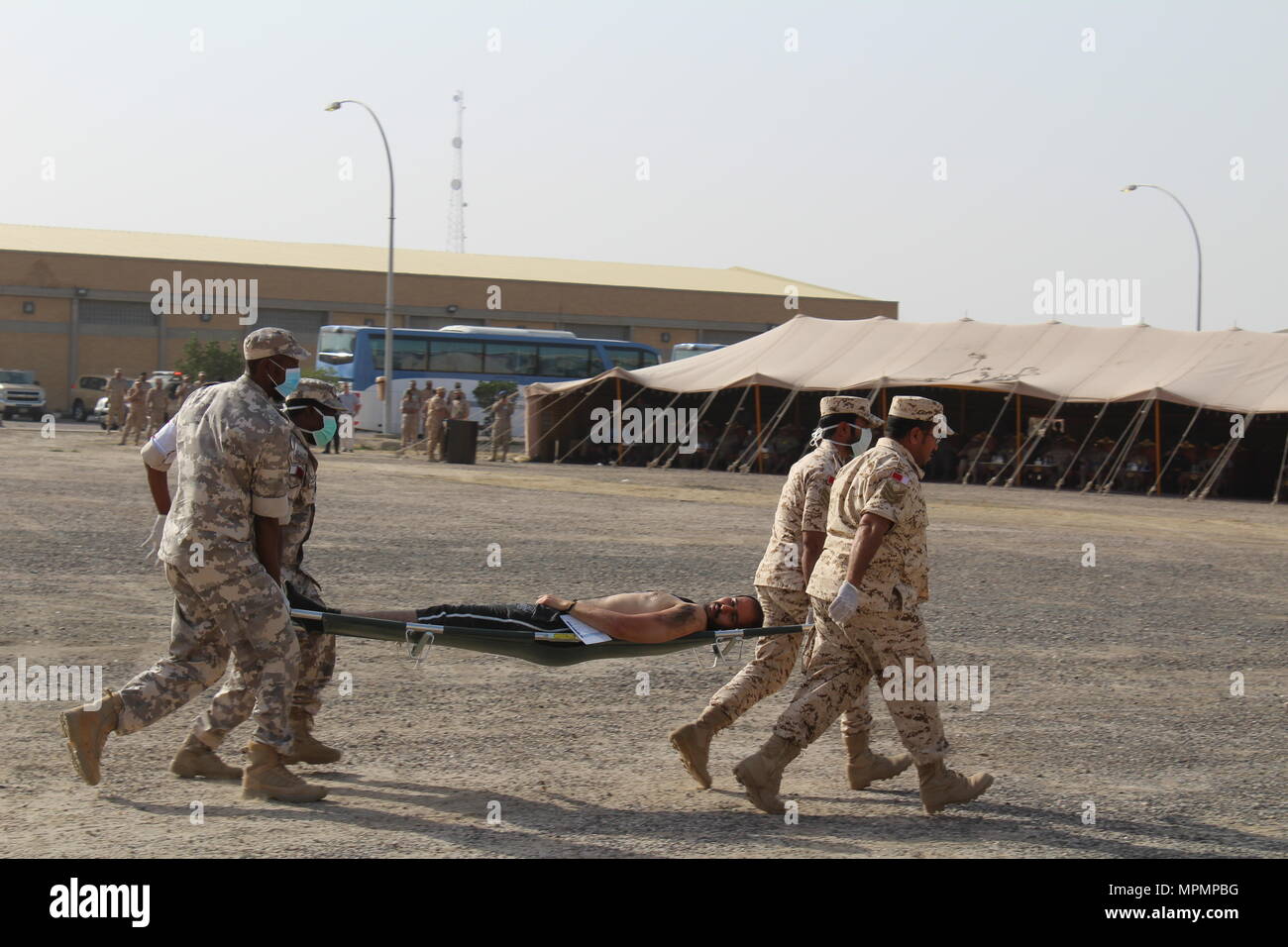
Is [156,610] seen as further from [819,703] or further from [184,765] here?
[819,703]

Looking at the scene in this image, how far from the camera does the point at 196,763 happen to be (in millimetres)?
6258

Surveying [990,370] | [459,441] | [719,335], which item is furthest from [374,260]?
[990,370]

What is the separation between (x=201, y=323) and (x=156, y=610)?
5616 centimetres

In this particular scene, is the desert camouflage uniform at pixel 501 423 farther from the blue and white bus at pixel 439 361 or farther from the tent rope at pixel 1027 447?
the tent rope at pixel 1027 447

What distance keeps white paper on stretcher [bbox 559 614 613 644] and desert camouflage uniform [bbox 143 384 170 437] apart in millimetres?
31343

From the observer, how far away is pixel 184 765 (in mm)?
6254

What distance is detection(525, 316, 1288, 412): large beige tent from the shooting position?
92.4 ft

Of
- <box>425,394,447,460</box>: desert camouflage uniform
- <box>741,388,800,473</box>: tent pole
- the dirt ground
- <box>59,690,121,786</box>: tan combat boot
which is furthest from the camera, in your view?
<box>425,394,447,460</box>: desert camouflage uniform

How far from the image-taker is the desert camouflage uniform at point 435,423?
1375 inches

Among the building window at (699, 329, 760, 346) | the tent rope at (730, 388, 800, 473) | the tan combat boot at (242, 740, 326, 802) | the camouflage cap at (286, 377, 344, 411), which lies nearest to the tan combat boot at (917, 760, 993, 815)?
the tan combat boot at (242, 740, 326, 802)

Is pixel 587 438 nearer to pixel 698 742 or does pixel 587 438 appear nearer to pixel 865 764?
pixel 865 764

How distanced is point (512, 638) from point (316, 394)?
4.79 feet

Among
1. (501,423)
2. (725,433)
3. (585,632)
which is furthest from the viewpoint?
(501,423)

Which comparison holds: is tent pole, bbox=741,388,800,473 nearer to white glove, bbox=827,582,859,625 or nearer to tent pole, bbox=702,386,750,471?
tent pole, bbox=702,386,750,471
